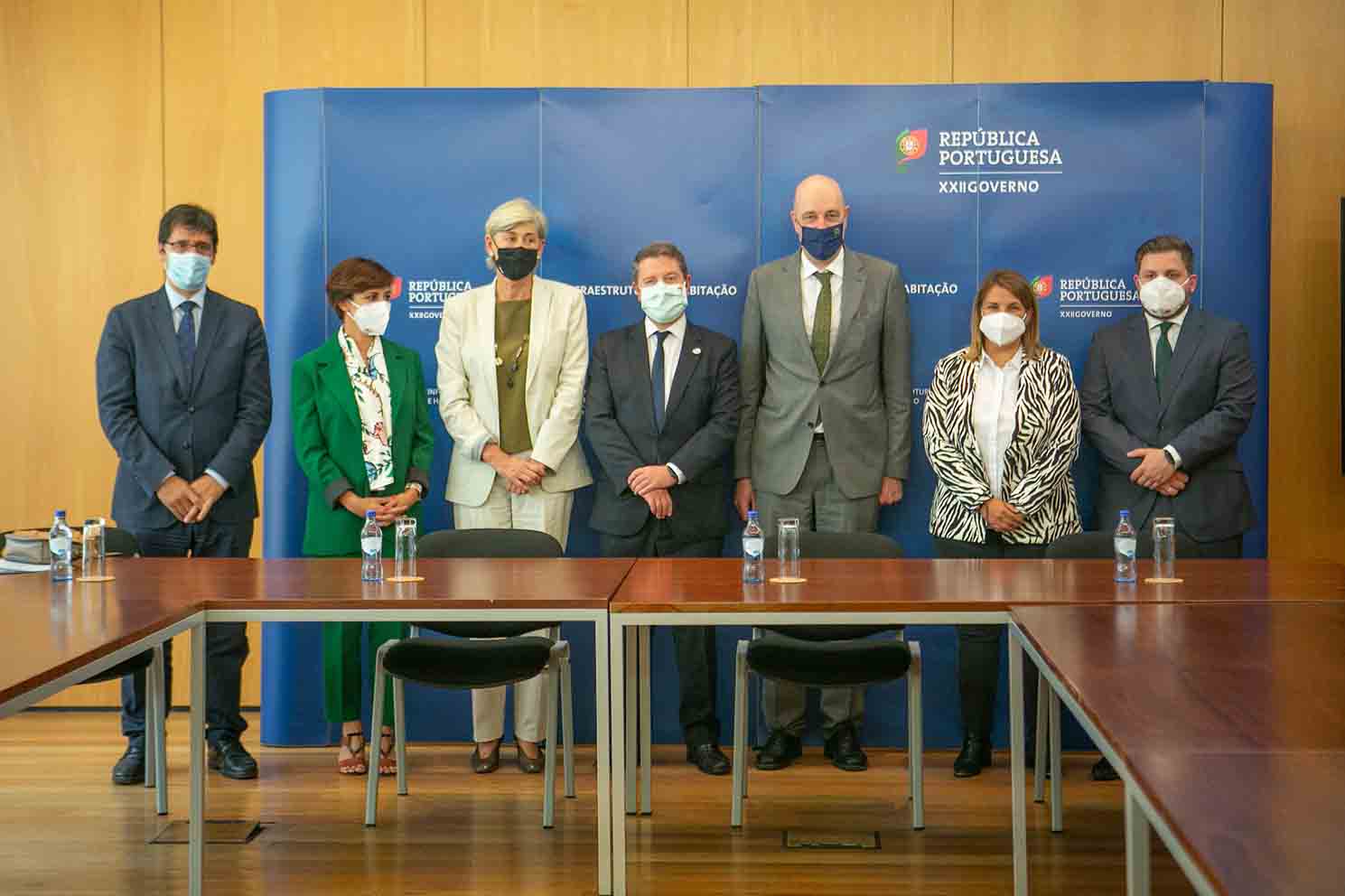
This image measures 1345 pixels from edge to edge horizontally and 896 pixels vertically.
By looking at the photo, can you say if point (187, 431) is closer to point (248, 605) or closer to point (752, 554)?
point (248, 605)

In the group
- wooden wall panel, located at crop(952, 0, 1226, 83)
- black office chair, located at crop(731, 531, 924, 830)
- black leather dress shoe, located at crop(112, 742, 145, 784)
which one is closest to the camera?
black office chair, located at crop(731, 531, 924, 830)

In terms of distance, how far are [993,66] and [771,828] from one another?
364 cm

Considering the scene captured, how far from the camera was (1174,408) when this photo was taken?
5.43 metres

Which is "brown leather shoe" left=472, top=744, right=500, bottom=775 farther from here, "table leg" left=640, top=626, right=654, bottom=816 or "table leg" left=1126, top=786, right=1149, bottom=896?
"table leg" left=1126, top=786, right=1149, bottom=896

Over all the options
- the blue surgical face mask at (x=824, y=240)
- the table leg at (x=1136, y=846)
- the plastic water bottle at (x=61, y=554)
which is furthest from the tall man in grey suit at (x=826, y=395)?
the table leg at (x=1136, y=846)

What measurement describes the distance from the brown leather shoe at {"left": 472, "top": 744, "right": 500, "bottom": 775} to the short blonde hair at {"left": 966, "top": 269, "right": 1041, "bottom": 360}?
7.67 ft

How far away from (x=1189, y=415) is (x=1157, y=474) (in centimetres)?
28

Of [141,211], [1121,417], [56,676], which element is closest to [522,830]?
[56,676]

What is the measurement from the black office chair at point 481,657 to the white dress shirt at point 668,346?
3.12 feet

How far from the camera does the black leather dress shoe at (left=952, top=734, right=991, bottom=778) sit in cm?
526

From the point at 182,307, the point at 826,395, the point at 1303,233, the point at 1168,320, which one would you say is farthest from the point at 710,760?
the point at 1303,233

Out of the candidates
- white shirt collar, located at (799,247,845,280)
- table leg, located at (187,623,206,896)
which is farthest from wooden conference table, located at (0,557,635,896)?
white shirt collar, located at (799,247,845,280)

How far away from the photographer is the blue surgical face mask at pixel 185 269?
17.3ft

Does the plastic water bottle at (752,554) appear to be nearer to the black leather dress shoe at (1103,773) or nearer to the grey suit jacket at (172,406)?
the black leather dress shoe at (1103,773)
